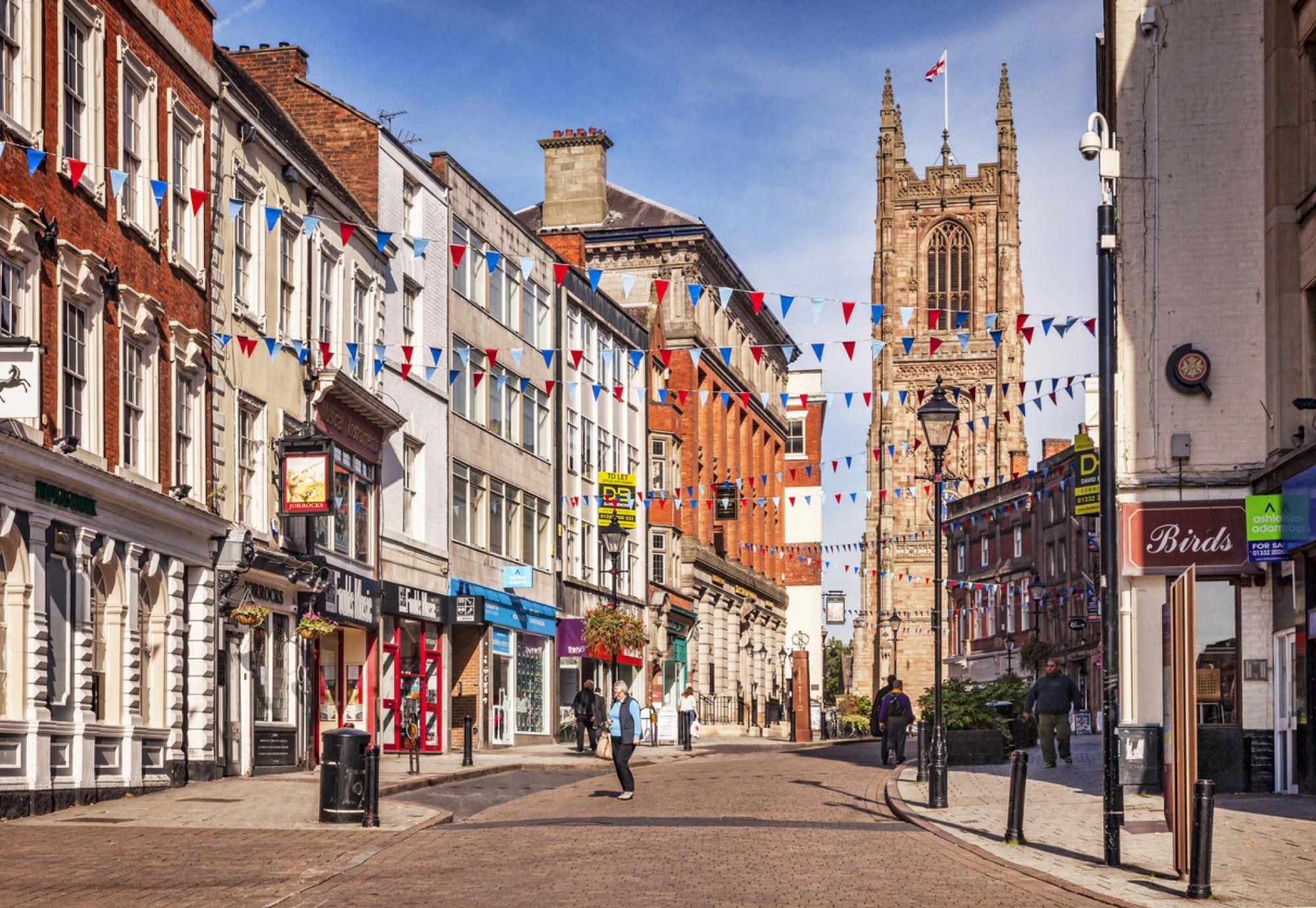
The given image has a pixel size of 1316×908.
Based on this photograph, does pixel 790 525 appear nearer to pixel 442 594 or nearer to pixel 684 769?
pixel 442 594

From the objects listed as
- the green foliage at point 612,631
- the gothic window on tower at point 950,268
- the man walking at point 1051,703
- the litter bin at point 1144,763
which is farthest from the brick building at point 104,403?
the gothic window on tower at point 950,268

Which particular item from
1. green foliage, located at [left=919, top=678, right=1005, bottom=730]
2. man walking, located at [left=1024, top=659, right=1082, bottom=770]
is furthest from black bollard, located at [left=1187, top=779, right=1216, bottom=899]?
green foliage, located at [left=919, top=678, right=1005, bottom=730]

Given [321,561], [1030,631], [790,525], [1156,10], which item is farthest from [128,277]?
[790,525]

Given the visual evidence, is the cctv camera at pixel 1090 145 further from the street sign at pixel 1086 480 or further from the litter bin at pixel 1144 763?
the street sign at pixel 1086 480

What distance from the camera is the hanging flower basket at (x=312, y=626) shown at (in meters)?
30.0

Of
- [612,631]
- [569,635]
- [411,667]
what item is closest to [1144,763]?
[411,667]

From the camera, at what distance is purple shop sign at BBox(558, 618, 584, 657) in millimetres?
48906

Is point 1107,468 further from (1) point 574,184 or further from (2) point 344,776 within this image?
(1) point 574,184

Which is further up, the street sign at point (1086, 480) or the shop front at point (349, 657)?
the street sign at point (1086, 480)

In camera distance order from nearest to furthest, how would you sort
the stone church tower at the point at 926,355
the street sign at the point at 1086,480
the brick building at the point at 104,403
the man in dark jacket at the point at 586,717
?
the brick building at the point at 104,403, the street sign at the point at 1086,480, the man in dark jacket at the point at 586,717, the stone church tower at the point at 926,355

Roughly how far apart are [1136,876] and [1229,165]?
47.1 ft

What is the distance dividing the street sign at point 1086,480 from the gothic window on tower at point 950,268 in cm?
9136

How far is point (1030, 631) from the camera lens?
8688 cm

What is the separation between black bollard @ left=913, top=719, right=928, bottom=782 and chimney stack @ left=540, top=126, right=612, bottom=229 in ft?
131
